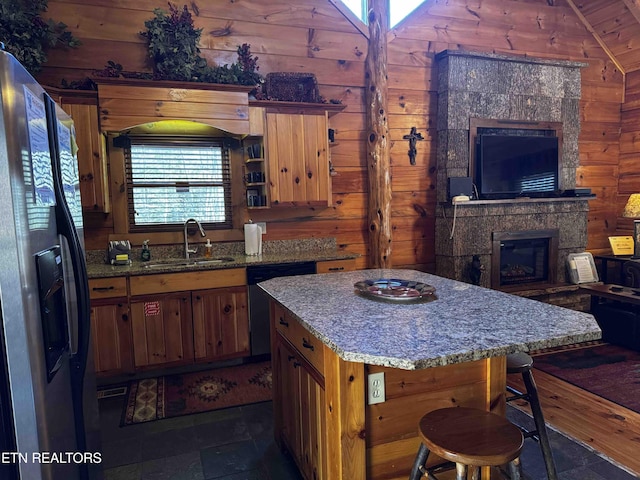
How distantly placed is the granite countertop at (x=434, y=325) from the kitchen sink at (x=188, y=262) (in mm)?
1579

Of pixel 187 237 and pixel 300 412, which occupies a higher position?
pixel 187 237

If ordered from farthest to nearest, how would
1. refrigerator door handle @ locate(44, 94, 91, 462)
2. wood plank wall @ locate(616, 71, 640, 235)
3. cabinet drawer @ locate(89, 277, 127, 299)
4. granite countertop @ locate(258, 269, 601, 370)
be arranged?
wood plank wall @ locate(616, 71, 640, 235) < cabinet drawer @ locate(89, 277, 127, 299) < refrigerator door handle @ locate(44, 94, 91, 462) < granite countertop @ locate(258, 269, 601, 370)

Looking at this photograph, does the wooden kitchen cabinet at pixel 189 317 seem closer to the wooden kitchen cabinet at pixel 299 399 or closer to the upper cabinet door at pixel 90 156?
the upper cabinet door at pixel 90 156

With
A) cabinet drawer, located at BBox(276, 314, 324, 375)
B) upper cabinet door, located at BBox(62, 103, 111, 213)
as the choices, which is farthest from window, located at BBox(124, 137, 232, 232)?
cabinet drawer, located at BBox(276, 314, 324, 375)

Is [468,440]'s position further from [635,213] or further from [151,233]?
[635,213]

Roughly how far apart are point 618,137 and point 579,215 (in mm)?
1383

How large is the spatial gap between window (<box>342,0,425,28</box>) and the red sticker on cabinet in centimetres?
328

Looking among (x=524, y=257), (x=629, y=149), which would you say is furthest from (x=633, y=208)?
(x=524, y=257)

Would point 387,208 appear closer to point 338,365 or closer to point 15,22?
point 338,365

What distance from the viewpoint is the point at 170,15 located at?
11.5 ft

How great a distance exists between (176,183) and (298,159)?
109 centimetres

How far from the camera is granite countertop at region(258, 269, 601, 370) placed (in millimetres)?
1202

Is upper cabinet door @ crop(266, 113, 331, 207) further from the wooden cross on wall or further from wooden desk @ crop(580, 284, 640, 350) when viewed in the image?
wooden desk @ crop(580, 284, 640, 350)

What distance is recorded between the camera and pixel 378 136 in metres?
4.07
